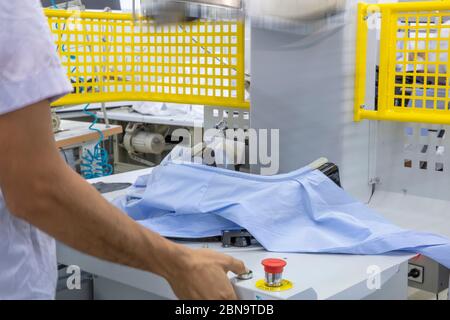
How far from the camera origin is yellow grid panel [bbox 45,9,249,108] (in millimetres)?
1539

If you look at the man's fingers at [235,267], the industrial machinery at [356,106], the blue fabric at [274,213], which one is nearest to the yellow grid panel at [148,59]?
the industrial machinery at [356,106]

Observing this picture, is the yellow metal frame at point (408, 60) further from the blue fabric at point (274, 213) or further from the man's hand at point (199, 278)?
the man's hand at point (199, 278)

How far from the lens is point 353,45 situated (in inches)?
49.7

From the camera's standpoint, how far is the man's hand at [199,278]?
0.66 meters

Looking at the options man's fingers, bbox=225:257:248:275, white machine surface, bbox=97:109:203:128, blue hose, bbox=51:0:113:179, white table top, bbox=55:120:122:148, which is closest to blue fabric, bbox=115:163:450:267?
man's fingers, bbox=225:257:248:275

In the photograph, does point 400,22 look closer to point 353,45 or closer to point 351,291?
point 353,45

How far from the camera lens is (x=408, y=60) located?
4.08ft

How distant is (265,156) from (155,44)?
508mm

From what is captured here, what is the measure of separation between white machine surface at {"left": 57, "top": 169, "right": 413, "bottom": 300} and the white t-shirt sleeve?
1.28 ft

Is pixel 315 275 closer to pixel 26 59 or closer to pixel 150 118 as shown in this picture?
pixel 26 59

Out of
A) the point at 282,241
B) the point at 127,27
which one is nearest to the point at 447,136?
the point at 282,241

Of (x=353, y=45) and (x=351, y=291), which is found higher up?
(x=353, y=45)

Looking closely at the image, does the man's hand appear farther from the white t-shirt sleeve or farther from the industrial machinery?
the industrial machinery

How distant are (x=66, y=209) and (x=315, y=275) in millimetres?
428
